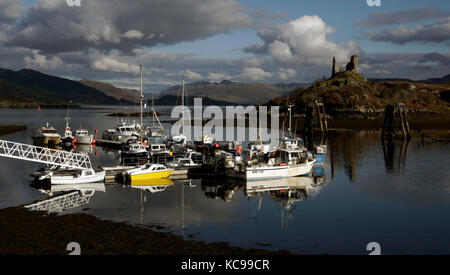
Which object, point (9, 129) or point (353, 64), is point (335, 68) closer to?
point (353, 64)

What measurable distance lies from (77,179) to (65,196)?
4.80 meters

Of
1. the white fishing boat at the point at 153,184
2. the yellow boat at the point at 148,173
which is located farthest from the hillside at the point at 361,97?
the white fishing boat at the point at 153,184

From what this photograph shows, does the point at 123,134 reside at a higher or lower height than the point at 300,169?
higher

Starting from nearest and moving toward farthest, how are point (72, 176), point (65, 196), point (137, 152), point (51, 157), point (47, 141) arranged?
point (65, 196)
point (72, 176)
point (51, 157)
point (137, 152)
point (47, 141)

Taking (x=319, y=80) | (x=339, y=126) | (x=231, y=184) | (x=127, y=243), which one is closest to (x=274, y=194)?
(x=231, y=184)

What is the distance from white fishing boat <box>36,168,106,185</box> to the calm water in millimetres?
2377

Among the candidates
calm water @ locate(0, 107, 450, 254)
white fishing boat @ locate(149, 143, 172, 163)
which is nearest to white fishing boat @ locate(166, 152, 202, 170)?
calm water @ locate(0, 107, 450, 254)

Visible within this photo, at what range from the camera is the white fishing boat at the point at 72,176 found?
4144 centimetres

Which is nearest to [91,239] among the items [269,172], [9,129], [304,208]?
[304,208]

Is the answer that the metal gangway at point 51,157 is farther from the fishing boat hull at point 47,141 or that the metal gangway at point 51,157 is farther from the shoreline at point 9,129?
the shoreline at point 9,129

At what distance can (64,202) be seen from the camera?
115 ft

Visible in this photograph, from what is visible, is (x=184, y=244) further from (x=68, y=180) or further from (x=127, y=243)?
(x=68, y=180)

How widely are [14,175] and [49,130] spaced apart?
43.0 m

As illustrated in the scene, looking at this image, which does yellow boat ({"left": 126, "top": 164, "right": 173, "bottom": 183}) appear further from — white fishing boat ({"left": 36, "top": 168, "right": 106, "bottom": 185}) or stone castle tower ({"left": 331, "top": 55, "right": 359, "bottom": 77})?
stone castle tower ({"left": 331, "top": 55, "right": 359, "bottom": 77})
